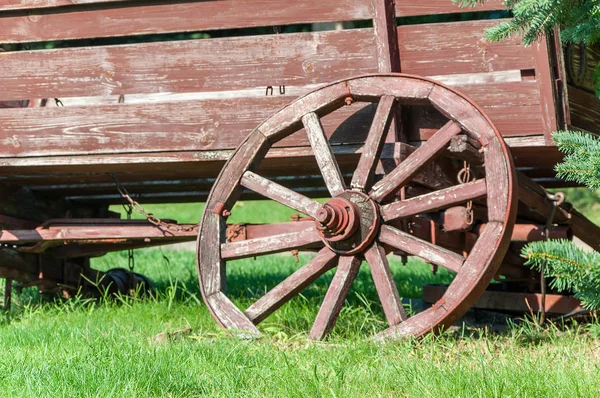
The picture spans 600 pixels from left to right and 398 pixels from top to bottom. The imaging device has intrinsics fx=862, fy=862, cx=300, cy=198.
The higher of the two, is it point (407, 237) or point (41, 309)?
point (407, 237)

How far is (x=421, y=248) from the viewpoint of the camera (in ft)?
12.6

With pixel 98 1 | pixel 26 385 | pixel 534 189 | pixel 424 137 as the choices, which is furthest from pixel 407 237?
pixel 98 1

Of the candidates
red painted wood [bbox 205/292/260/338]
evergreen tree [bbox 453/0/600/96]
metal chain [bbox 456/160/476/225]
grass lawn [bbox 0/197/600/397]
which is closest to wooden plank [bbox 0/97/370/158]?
metal chain [bbox 456/160/476/225]

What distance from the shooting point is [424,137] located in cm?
440

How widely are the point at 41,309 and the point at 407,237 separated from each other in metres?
2.71

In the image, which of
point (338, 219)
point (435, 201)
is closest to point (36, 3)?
point (338, 219)

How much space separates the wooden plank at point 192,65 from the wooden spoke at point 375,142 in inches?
16.5

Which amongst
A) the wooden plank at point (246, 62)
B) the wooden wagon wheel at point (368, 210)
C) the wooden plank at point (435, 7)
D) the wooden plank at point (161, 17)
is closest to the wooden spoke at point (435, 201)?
the wooden wagon wheel at point (368, 210)

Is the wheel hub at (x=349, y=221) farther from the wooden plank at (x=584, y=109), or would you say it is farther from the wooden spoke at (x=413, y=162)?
the wooden plank at (x=584, y=109)

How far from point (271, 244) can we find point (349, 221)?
1.82 feet

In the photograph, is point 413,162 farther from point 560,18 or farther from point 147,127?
point 147,127

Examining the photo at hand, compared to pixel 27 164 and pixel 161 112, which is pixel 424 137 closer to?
pixel 161 112

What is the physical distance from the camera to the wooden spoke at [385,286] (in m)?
3.85

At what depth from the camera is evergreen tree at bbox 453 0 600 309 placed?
266 cm
